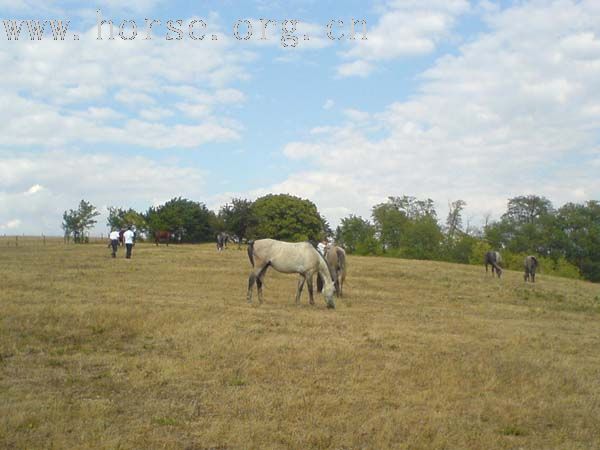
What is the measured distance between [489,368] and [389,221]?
97768 millimetres

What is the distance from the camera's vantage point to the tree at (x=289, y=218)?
268 feet

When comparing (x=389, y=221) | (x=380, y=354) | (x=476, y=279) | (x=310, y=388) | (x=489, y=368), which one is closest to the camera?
(x=310, y=388)

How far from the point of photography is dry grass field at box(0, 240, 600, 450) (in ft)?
23.6

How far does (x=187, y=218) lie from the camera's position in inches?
2911

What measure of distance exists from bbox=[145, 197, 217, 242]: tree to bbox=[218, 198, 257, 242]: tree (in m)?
9.81

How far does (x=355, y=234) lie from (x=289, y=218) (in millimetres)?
25763

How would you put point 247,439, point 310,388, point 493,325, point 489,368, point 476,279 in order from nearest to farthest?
point 247,439 < point 310,388 < point 489,368 < point 493,325 < point 476,279

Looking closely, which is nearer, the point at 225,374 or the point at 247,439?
the point at 247,439

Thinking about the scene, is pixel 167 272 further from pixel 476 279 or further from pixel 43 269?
pixel 476 279

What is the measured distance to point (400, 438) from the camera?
720 centimetres

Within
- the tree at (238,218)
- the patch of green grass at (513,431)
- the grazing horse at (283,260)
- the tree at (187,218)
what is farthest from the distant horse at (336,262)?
the tree at (187,218)

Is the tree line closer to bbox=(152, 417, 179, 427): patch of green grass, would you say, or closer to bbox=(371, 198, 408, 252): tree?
bbox=(371, 198, 408, 252): tree

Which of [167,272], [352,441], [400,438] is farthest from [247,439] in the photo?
[167,272]

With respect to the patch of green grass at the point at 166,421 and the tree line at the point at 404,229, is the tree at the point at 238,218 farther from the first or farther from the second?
the patch of green grass at the point at 166,421
